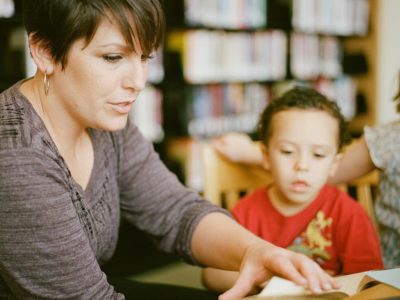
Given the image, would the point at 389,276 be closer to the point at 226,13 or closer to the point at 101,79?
the point at 101,79

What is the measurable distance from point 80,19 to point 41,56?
13 cm

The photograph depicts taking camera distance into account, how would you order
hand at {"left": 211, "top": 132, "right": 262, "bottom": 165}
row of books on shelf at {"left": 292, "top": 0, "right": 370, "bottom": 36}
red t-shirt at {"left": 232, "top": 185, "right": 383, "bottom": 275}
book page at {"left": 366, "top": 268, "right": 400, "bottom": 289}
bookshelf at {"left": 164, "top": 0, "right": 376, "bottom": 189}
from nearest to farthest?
book page at {"left": 366, "top": 268, "right": 400, "bottom": 289} → red t-shirt at {"left": 232, "top": 185, "right": 383, "bottom": 275} → hand at {"left": 211, "top": 132, "right": 262, "bottom": 165} → bookshelf at {"left": 164, "top": 0, "right": 376, "bottom": 189} → row of books on shelf at {"left": 292, "top": 0, "right": 370, "bottom": 36}

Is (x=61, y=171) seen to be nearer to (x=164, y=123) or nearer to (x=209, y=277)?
(x=209, y=277)

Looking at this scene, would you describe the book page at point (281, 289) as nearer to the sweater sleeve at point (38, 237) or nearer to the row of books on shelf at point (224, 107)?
the sweater sleeve at point (38, 237)

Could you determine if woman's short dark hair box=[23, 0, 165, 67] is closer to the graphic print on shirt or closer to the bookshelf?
the graphic print on shirt

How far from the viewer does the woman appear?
0.96 metres

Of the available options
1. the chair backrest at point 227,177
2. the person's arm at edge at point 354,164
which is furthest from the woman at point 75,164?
the person's arm at edge at point 354,164

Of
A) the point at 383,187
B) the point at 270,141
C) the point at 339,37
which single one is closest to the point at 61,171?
the point at 270,141

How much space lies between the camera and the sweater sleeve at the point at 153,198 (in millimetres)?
1367

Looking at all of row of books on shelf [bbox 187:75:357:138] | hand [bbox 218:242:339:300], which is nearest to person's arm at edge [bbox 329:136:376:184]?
hand [bbox 218:242:339:300]

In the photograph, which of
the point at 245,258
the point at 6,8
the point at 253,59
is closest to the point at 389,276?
the point at 245,258

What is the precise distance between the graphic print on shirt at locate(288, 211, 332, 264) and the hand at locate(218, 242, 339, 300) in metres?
0.30

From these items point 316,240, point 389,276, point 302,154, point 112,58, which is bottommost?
point 316,240

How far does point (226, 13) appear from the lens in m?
3.33
